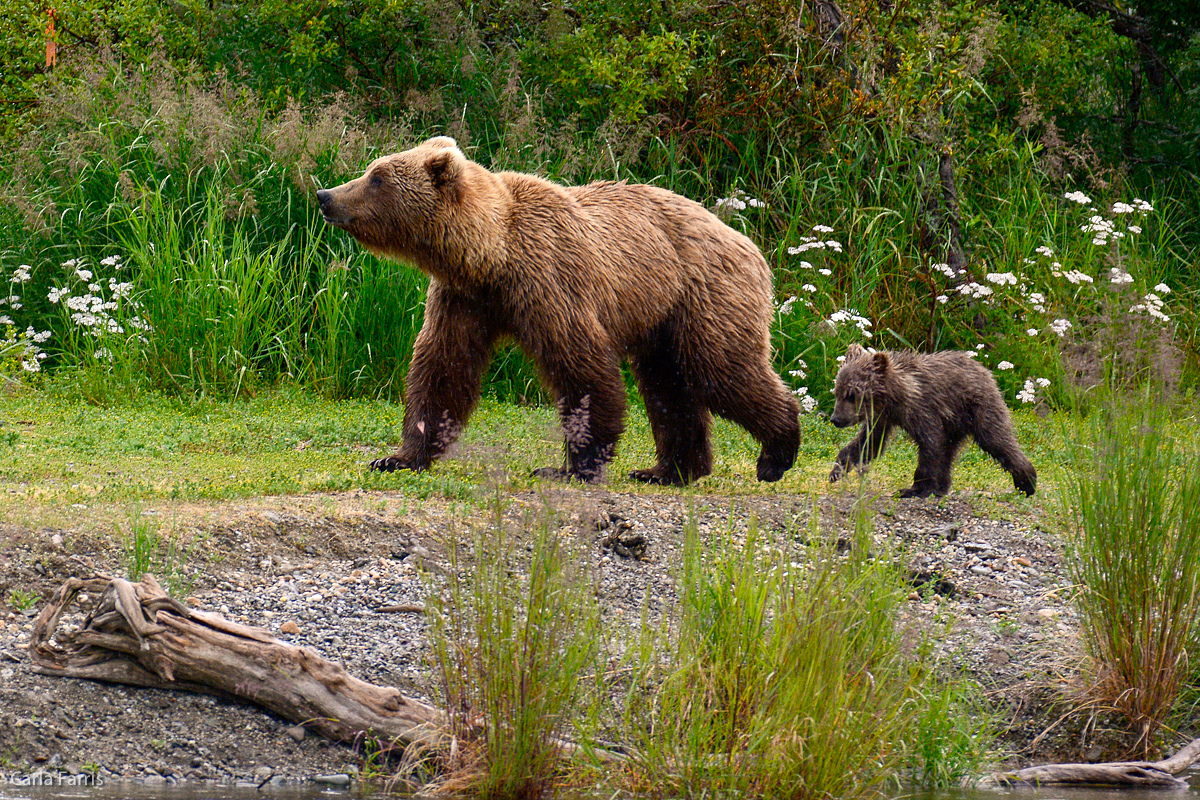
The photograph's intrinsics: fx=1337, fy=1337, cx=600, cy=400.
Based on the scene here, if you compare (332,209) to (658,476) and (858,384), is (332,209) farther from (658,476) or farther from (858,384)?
(858,384)

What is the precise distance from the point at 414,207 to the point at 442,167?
0.84 ft

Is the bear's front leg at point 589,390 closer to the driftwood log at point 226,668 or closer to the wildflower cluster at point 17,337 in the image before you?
the driftwood log at point 226,668

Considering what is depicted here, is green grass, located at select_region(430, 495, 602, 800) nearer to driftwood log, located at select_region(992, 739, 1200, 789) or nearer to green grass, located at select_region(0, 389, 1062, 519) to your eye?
driftwood log, located at select_region(992, 739, 1200, 789)

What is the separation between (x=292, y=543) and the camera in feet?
19.1

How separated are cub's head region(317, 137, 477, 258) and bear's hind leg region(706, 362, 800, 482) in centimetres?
180

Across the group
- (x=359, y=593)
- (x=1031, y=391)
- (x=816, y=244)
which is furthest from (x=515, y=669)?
(x=816, y=244)

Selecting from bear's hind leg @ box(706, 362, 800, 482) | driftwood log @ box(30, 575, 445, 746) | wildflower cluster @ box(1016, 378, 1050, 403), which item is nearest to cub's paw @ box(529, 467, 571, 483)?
bear's hind leg @ box(706, 362, 800, 482)

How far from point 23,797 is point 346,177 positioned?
7617 mm

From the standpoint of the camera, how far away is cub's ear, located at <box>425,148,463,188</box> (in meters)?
6.87

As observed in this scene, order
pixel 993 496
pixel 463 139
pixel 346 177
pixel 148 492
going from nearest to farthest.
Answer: pixel 148 492 < pixel 993 496 < pixel 346 177 < pixel 463 139

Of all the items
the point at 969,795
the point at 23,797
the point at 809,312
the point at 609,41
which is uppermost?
the point at 609,41

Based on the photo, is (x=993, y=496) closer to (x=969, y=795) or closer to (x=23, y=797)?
(x=969, y=795)

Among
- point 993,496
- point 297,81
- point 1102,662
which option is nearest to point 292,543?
point 1102,662

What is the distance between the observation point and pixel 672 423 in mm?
7734
